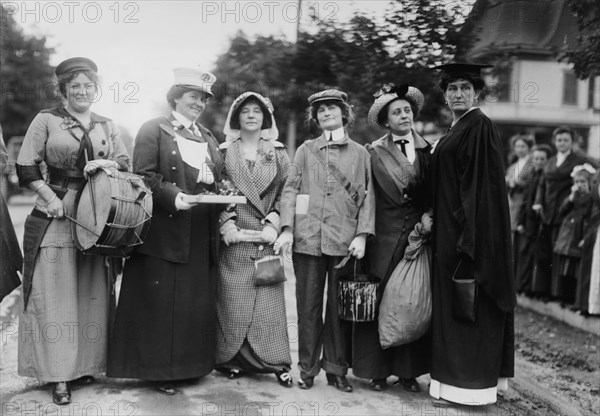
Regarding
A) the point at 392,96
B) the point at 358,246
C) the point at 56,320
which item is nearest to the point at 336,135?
the point at 392,96

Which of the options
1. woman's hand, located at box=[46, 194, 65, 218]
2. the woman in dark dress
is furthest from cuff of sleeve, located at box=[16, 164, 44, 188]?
the woman in dark dress

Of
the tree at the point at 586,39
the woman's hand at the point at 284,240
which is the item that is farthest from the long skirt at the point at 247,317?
the tree at the point at 586,39

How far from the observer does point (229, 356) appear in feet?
15.8

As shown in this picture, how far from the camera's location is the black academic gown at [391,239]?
15.4 feet

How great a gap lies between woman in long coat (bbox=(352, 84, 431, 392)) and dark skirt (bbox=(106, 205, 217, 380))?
45.7 inches

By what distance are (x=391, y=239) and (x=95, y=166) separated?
6.67 feet

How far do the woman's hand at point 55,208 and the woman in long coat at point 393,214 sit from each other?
209cm

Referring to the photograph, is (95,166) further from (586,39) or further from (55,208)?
(586,39)

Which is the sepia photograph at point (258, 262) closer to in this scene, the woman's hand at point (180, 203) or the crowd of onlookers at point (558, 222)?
the woman's hand at point (180, 203)

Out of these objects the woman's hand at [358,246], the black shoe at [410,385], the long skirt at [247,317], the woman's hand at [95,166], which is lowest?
the black shoe at [410,385]

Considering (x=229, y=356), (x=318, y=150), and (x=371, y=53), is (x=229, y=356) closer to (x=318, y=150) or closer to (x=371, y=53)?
(x=318, y=150)

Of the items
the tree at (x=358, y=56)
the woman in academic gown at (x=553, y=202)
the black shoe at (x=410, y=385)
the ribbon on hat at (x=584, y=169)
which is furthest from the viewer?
the woman in academic gown at (x=553, y=202)

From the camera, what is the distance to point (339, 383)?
4.79 m

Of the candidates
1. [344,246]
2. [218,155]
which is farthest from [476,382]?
[218,155]
